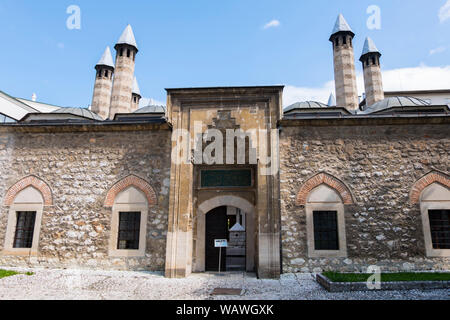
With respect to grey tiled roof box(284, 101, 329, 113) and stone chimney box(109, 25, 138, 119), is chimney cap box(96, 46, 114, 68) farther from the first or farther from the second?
grey tiled roof box(284, 101, 329, 113)

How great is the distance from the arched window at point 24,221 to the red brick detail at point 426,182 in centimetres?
932

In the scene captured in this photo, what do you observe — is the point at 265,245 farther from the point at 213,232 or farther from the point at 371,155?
the point at 371,155

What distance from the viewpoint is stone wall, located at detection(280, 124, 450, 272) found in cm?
677

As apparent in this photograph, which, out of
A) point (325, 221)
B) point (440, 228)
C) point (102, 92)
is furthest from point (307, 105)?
point (102, 92)

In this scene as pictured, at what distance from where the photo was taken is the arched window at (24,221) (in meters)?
7.52

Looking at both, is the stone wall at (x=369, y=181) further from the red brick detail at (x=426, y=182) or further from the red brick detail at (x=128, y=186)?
the red brick detail at (x=128, y=186)

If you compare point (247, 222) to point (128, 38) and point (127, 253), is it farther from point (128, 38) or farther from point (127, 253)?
point (128, 38)

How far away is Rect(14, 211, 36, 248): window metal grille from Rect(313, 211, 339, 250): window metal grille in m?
7.25

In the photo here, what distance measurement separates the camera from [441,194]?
7031 millimetres

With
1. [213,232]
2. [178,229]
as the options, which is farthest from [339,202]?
[178,229]

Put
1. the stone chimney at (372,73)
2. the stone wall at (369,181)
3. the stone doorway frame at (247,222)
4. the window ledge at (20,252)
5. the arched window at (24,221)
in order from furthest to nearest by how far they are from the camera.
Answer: the stone chimney at (372,73), the arched window at (24,221), the window ledge at (20,252), the stone doorway frame at (247,222), the stone wall at (369,181)

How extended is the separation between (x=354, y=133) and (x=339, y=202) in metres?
1.79

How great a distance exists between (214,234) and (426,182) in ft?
17.5
